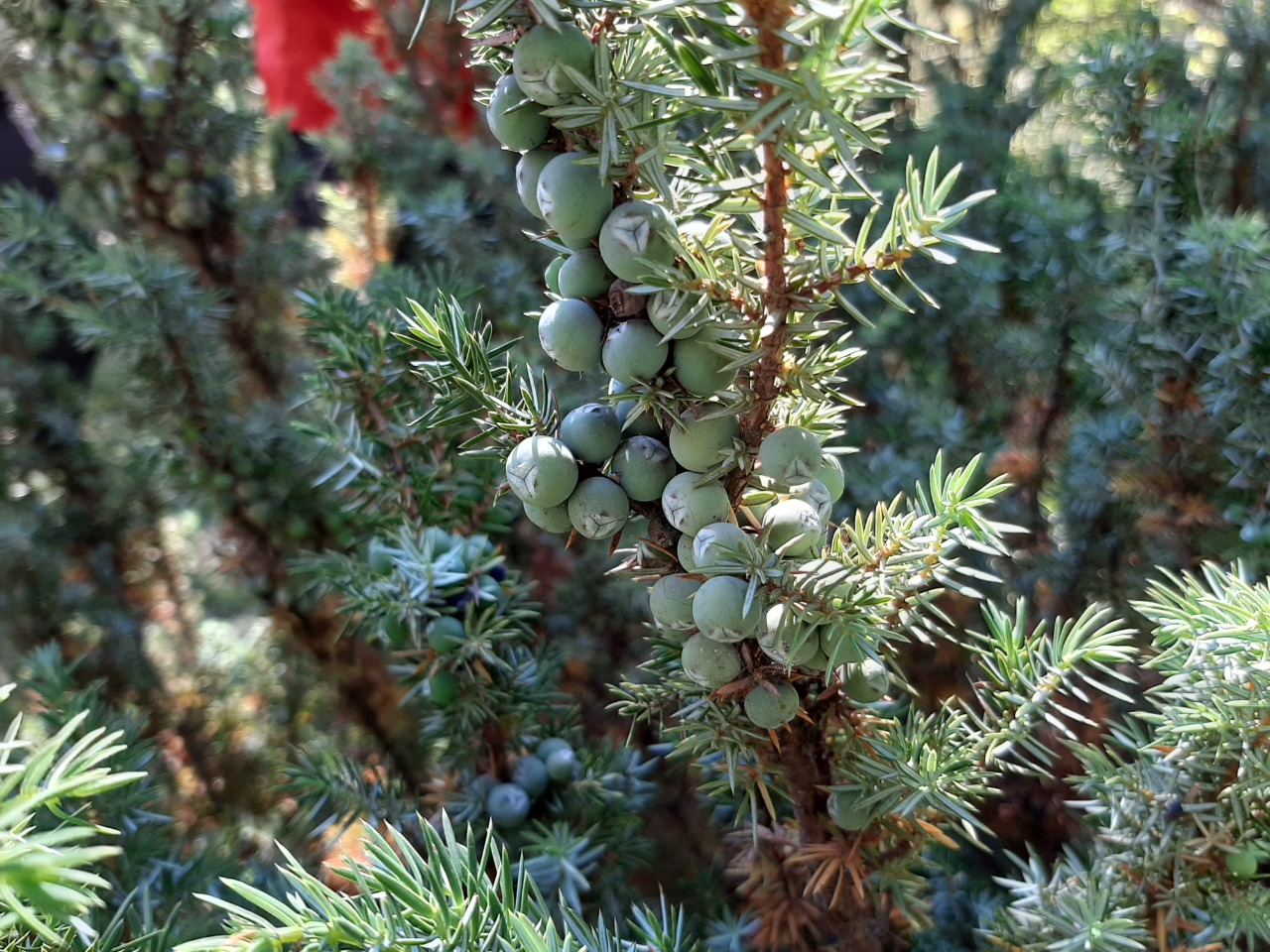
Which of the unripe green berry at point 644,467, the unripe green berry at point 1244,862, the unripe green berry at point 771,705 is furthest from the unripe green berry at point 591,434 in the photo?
the unripe green berry at point 1244,862

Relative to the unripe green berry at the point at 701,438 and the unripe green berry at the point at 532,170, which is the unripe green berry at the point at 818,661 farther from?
the unripe green berry at the point at 532,170

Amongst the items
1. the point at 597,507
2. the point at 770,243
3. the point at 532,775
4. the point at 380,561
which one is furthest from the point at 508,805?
the point at 770,243

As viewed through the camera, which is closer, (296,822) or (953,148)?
(296,822)

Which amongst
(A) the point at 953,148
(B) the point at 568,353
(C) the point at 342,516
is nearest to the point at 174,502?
(C) the point at 342,516

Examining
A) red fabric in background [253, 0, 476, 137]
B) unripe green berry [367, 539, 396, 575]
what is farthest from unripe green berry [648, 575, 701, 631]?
red fabric in background [253, 0, 476, 137]

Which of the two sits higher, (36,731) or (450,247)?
(450,247)

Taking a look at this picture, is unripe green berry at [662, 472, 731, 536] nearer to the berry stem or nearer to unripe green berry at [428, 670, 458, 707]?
the berry stem

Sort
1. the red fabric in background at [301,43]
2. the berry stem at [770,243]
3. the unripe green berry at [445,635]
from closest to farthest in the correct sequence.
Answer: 1. the berry stem at [770,243]
2. the unripe green berry at [445,635]
3. the red fabric in background at [301,43]

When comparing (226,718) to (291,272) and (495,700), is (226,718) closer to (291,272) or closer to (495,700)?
(291,272)
